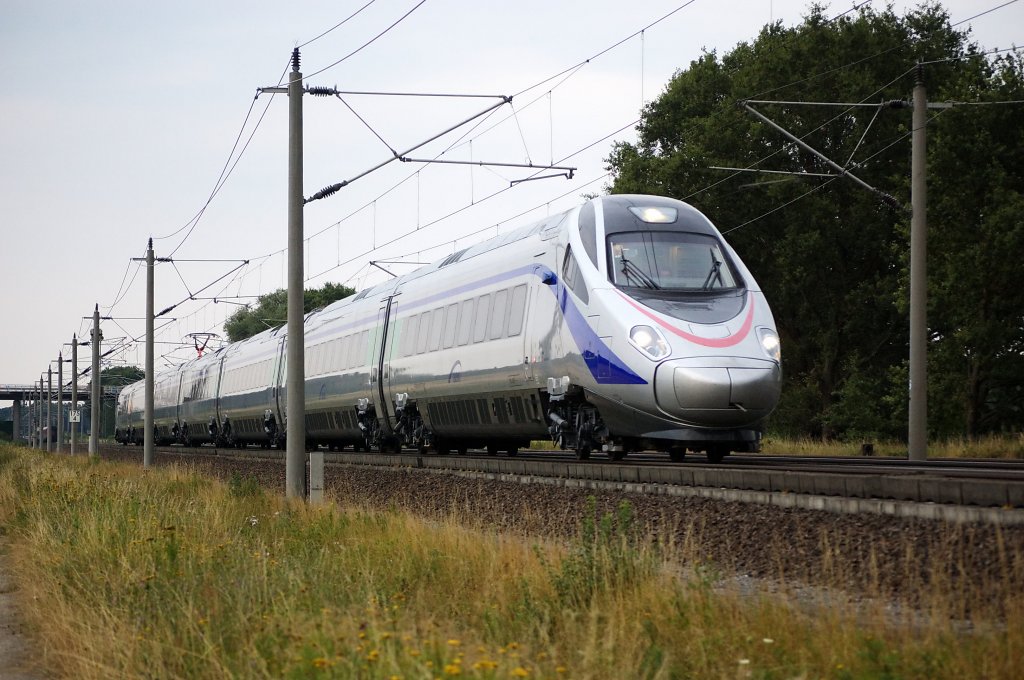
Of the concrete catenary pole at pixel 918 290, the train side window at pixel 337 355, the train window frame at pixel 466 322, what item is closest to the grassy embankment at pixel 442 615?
the train window frame at pixel 466 322

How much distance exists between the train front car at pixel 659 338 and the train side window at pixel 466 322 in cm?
391

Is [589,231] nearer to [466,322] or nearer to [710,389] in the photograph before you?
[710,389]

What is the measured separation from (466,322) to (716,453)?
622 centimetres

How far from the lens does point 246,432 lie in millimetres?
44625

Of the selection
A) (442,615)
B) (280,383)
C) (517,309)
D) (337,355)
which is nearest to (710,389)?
(517,309)

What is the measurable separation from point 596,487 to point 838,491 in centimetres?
415

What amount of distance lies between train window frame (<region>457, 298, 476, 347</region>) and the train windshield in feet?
16.3

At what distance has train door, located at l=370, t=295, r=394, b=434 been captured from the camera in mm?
27688

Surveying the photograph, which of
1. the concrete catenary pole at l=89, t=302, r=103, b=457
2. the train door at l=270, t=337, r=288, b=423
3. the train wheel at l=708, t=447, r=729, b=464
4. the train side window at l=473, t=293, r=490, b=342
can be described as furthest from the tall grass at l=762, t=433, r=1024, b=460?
the concrete catenary pole at l=89, t=302, r=103, b=457

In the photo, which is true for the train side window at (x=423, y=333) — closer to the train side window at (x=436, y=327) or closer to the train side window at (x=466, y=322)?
the train side window at (x=436, y=327)

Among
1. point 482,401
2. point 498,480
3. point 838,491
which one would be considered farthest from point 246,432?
point 838,491

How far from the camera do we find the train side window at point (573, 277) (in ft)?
58.0

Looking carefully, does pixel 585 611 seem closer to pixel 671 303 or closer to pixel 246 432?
pixel 671 303

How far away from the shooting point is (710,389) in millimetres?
15719
